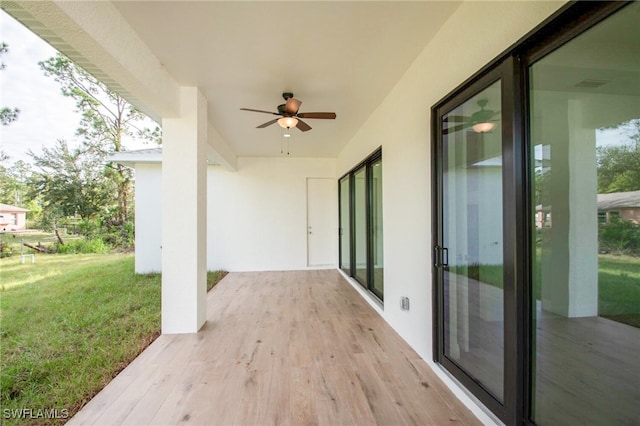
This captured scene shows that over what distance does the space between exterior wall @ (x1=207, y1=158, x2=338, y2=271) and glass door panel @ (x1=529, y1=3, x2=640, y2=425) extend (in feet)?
18.8

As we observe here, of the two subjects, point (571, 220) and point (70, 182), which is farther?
point (70, 182)

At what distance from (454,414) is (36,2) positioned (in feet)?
11.6

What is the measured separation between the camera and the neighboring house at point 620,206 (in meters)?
0.94

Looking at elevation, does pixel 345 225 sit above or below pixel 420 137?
below

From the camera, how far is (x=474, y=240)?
185cm

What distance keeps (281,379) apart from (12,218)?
5466 mm

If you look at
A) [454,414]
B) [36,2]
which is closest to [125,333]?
[36,2]

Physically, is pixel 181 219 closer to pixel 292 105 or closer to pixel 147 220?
pixel 292 105

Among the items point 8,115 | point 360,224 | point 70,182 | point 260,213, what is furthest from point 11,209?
point 360,224

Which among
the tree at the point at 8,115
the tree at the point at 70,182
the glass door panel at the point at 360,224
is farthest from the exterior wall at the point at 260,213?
the tree at the point at 70,182

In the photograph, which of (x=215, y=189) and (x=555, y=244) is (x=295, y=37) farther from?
(x=215, y=189)

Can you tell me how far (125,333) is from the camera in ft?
Answer: 9.99

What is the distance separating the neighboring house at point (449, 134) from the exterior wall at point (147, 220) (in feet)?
11.0

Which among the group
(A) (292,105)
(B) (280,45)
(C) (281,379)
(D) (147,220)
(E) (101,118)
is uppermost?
(E) (101,118)
